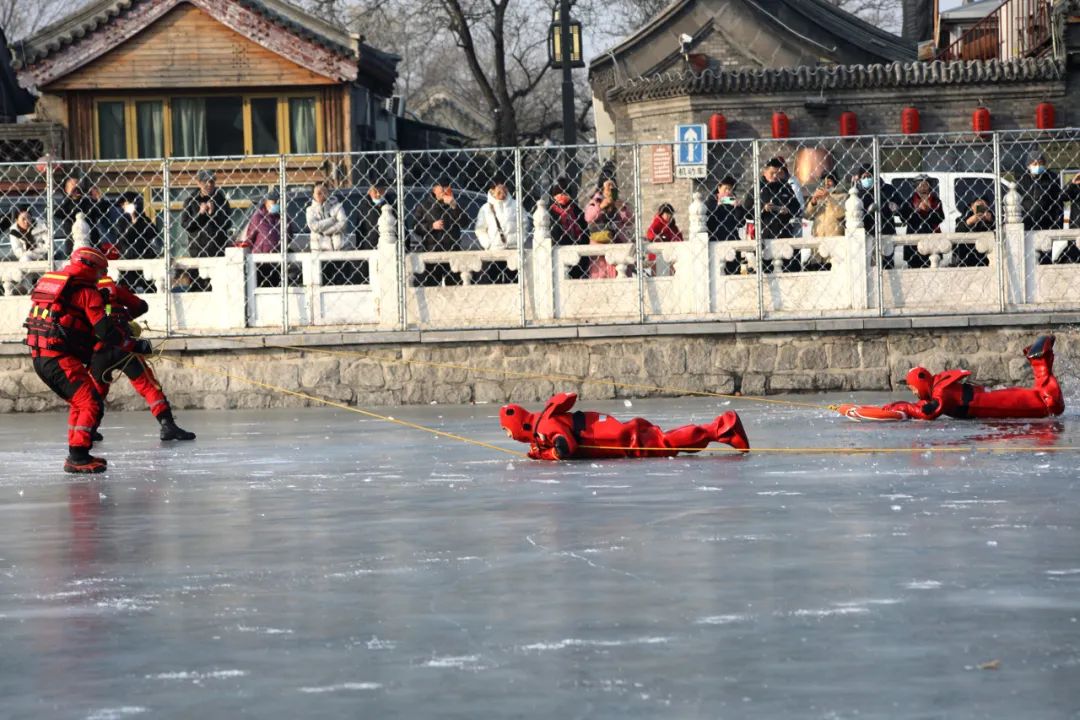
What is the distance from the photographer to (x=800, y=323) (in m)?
18.9

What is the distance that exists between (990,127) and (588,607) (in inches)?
1086

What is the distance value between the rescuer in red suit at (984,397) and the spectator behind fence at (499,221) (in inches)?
221

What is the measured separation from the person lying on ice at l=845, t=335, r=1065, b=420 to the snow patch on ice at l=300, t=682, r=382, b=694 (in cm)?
929

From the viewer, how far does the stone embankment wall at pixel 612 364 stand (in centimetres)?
1897

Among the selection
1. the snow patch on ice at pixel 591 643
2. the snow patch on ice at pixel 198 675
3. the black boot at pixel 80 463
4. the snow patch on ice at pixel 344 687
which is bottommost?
the snow patch on ice at pixel 344 687

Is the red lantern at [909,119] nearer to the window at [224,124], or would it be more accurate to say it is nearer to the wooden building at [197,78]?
the wooden building at [197,78]

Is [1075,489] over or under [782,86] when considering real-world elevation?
under

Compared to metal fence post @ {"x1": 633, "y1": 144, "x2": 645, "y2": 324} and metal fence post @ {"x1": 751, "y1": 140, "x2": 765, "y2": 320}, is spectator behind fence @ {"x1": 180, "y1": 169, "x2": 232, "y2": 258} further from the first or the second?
metal fence post @ {"x1": 751, "y1": 140, "x2": 765, "y2": 320}

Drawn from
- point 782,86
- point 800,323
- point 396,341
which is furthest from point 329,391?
point 782,86

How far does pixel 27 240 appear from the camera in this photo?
1950 cm

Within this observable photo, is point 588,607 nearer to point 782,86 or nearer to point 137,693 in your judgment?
point 137,693

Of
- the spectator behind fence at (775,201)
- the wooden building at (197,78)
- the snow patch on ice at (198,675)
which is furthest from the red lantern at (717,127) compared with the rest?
the snow patch on ice at (198,675)

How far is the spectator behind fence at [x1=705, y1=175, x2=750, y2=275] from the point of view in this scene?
19219 mm

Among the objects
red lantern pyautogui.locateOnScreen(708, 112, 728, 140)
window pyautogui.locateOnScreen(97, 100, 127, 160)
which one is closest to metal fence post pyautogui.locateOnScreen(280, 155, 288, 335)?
red lantern pyautogui.locateOnScreen(708, 112, 728, 140)
